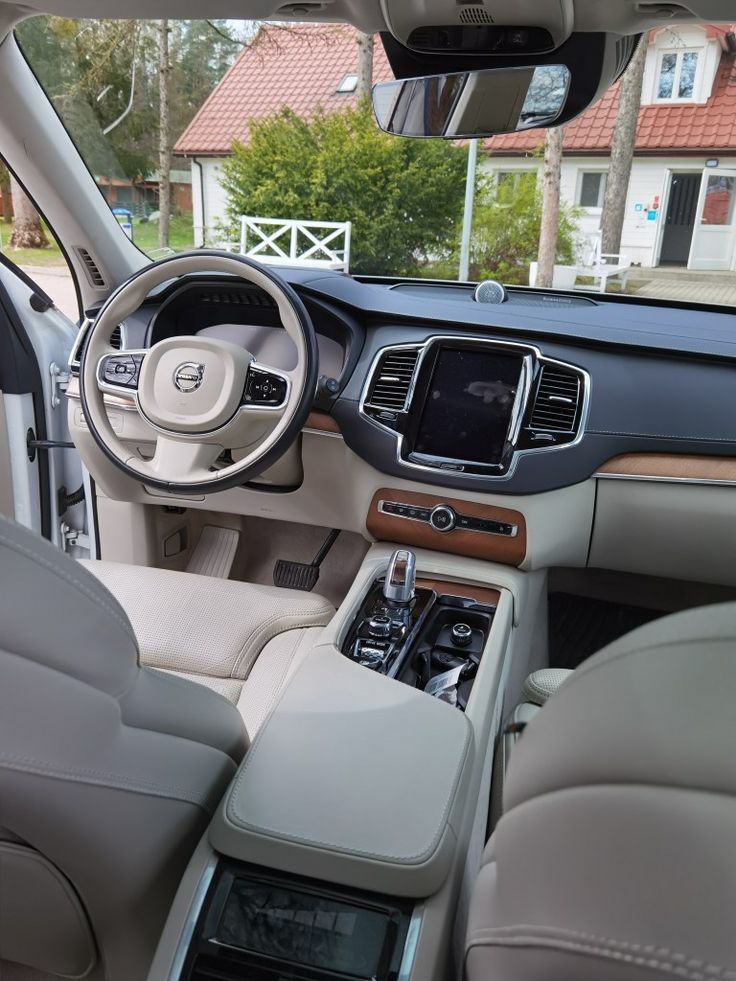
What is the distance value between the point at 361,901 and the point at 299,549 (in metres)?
1.62

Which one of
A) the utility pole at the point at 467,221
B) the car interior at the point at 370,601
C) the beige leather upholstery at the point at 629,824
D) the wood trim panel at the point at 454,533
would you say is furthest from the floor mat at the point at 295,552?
the beige leather upholstery at the point at 629,824

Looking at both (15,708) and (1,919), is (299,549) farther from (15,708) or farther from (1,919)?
(15,708)

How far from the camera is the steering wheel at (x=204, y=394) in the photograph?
69.6 inches

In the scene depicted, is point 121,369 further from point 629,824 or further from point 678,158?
point 629,824

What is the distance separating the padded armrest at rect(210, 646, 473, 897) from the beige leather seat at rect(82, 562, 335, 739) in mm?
346

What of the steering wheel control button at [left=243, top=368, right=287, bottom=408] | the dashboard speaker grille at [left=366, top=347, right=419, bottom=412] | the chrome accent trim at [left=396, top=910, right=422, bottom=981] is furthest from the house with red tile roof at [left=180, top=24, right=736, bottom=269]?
the chrome accent trim at [left=396, top=910, right=422, bottom=981]

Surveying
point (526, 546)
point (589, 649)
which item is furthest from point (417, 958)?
point (589, 649)

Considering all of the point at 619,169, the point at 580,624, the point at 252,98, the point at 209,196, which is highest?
the point at 252,98

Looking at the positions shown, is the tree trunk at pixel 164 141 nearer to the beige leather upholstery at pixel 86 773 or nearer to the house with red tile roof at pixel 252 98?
the house with red tile roof at pixel 252 98

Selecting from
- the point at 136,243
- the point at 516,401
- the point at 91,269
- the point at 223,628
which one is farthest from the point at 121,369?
the point at 516,401

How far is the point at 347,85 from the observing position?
2.41 m

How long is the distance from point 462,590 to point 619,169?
1297 mm

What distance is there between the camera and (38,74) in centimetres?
190

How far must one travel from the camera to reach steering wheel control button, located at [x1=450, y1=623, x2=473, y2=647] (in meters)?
1.55
